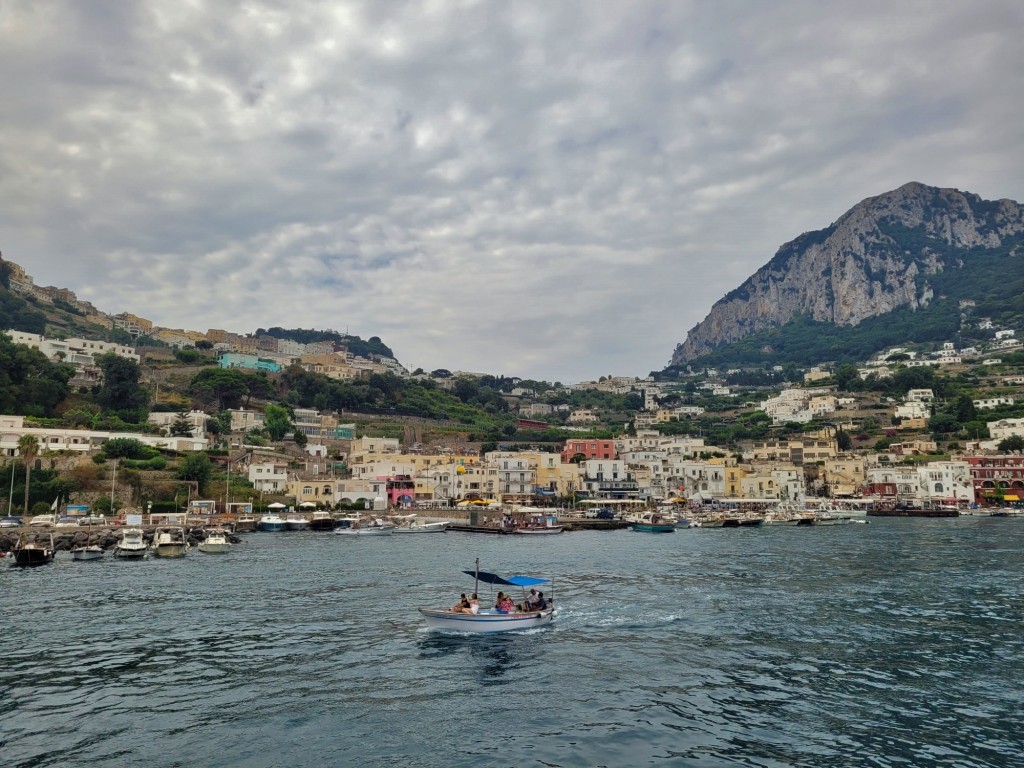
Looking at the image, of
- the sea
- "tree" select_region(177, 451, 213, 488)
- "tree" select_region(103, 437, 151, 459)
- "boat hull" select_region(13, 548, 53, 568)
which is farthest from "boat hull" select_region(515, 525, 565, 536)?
"tree" select_region(103, 437, 151, 459)

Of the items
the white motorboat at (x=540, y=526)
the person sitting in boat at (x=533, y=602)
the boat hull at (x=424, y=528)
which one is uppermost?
the person sitting in boat at (x=533, y=602)

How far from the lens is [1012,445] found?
102625mm

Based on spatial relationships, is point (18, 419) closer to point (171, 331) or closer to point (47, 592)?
point (47, 592)

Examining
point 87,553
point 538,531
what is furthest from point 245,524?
point 538,531

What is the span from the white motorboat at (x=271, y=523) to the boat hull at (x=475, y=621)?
2043 inches

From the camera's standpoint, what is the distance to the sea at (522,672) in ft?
46.0

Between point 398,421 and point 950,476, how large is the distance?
8849 cm

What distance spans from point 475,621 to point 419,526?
2085 inches

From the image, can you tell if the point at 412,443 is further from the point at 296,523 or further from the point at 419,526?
the point at 296,523

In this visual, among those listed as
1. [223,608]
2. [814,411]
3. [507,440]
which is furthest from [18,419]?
[814,411]

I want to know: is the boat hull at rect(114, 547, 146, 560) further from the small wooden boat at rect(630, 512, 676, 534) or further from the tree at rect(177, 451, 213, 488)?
the small wooden boat at rect(630, 512, 676, 534)

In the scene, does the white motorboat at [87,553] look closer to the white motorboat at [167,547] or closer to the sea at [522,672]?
the white motorboat at [167,547]

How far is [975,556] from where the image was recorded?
43781 mm

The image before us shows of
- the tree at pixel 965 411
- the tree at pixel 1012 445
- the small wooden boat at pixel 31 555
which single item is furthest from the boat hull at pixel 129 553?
the tree at pixel 965 411
